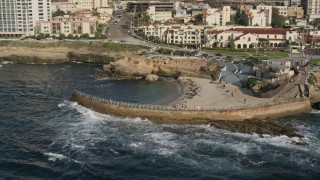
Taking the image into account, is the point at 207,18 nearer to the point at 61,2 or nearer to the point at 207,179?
the point at 61,2

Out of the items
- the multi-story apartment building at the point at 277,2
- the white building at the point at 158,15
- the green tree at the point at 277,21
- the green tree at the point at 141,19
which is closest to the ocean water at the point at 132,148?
the green tree at the point at 277,21

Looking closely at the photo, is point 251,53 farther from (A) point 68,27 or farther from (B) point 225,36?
(A) point 68,27

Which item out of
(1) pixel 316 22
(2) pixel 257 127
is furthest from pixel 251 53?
(2) pixel 257 127

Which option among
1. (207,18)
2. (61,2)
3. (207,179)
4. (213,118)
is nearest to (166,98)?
(213,118)

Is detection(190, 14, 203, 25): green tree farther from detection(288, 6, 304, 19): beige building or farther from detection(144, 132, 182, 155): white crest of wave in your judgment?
detection(144, 132, 182, 155): white crest of wave

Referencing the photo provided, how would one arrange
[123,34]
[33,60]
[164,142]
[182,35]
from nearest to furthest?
1. [164,142]
2. [33,60]
3. [182,35]
4. [123,34]

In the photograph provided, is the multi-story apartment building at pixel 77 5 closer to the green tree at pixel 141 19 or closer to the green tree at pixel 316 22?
the green tree at pixel 141 19
